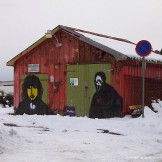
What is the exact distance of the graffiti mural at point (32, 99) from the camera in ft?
57.9

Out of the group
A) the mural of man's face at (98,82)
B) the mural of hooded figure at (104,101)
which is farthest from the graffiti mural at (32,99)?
the mural of man's face at (98,82)

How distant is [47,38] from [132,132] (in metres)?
7.28

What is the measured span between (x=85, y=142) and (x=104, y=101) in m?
6.52

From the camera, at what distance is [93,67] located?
15.8 m

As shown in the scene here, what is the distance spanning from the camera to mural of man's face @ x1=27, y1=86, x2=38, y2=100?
58.6ft

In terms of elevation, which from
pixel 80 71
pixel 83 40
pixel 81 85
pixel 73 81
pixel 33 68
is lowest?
pixel 81 85

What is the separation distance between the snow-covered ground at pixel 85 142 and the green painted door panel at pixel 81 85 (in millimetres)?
2653

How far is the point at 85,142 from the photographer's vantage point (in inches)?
358

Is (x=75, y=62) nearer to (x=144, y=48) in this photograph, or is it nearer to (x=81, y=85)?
(x=81, y=85)

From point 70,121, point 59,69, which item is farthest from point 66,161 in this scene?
point 59,69

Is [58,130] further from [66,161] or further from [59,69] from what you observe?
[59,69]

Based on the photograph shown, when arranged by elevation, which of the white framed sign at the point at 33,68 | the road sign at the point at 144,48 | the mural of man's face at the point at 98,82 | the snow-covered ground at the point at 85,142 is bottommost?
the snow-covered ground at the point at 85,142

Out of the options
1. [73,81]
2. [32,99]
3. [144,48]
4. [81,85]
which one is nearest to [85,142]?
[144,48]

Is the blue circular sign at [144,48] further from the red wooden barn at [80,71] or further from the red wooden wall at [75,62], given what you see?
the red wooden wall at [75,62]
